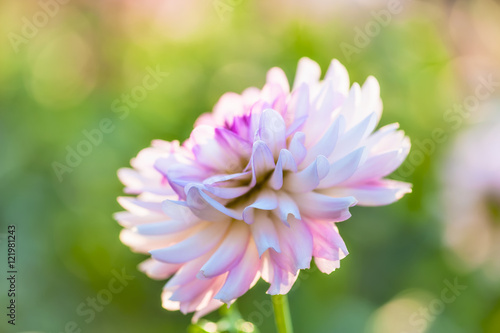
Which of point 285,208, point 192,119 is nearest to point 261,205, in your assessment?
point 285,208

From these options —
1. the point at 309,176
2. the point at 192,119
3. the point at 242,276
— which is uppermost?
the point at 192,119

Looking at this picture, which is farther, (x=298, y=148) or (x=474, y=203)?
(x=474, y=203)

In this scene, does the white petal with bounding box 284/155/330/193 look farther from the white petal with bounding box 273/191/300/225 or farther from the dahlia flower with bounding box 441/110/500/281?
the dahlia flower with bounding box 441/110/500/281

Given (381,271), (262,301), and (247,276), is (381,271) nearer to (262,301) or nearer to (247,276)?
(262,301)

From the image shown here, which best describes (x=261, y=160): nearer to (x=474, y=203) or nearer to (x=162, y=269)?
(x=162, y=269)

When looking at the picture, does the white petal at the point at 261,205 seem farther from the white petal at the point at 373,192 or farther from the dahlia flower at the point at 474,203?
the dahlia flower at the point at 474,203

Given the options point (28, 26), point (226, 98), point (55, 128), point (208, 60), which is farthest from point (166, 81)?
point (226, 98)

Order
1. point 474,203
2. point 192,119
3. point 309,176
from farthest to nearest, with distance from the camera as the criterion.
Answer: point 192,119 < point 474,203 < point 309,176
